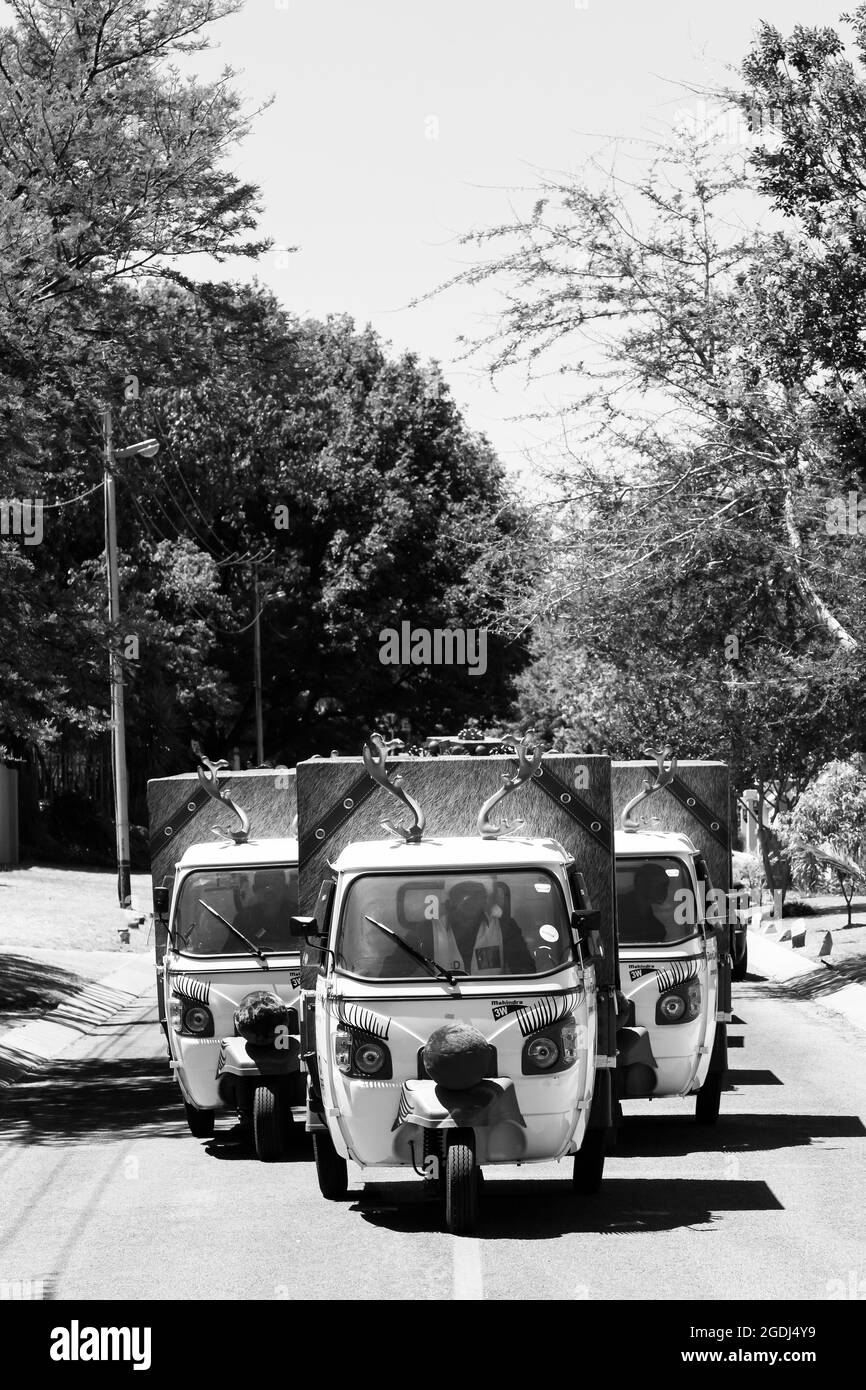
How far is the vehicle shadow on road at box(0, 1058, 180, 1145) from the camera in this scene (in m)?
13.9

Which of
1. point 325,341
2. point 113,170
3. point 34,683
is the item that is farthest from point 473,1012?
point 325,341

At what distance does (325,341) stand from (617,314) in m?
32.9

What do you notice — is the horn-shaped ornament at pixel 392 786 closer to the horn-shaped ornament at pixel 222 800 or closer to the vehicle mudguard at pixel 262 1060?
the vehicle mudguard at pixel 262 1060

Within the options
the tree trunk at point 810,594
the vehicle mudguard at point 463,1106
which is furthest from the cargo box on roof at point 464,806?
the tree trunk at point 810,594

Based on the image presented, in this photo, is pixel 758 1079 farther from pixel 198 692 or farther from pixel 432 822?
pixel 198 692

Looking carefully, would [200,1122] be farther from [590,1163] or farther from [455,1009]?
[455,1009]

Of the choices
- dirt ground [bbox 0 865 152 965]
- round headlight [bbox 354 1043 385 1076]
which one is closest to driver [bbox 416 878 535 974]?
round headlight [bbox 354 1043 385 1076]

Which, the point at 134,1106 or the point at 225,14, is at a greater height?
the point at 225,14

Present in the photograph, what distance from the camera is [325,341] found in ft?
179

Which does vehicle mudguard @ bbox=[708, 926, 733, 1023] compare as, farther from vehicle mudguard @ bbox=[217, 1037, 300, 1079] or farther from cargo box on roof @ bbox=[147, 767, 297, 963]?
cargo box on roof @ bbox=[147, 767, 297, 963]

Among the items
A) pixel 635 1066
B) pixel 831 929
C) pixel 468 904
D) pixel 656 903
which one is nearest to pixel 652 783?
pixel 656 903

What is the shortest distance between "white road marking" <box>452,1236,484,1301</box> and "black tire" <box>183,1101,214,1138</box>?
14.0 feet

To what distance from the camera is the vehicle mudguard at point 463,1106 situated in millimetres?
9078

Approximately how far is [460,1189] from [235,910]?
413cm
